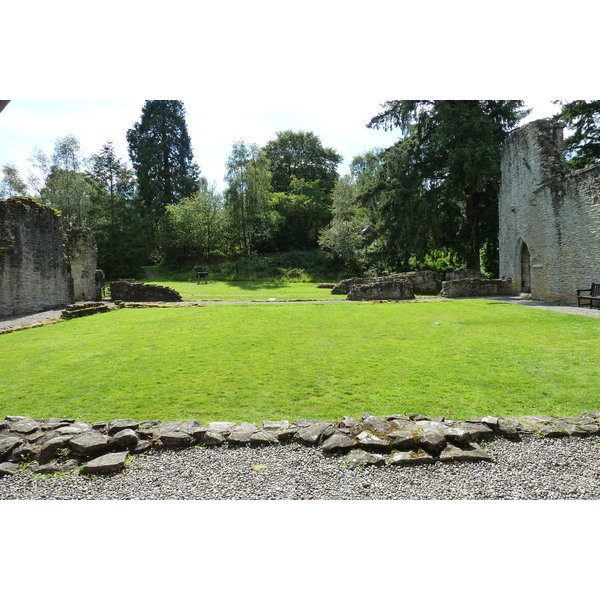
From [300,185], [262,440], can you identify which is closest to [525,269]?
[262,440]

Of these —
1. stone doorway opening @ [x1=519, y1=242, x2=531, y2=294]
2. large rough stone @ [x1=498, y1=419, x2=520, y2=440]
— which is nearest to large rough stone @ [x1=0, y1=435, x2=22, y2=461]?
large rough stone @ [x1=498, y1=419, x2=520, y2=440]

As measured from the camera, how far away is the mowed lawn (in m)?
4.55

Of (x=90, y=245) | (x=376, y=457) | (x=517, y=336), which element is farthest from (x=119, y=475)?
(x=90, y=245)

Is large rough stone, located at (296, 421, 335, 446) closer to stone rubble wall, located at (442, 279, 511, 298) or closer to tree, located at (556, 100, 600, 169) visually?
stone rubble wall, located at (442, 279, 511, 298)

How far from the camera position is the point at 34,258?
1445cm

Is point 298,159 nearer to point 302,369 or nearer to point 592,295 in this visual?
point 592,295

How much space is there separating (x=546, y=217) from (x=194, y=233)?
26.9 metres

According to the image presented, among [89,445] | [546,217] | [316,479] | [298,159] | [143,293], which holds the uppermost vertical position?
[298,159]

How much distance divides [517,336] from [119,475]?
7.39m

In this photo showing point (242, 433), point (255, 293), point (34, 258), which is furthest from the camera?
point (255, 293)

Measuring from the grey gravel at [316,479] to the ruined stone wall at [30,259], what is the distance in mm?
12476

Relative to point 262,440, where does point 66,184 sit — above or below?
above

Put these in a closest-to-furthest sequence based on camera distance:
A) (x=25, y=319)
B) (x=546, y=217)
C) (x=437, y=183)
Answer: (x=25, y=319), (x=546, y=217), (x=437, y=183)

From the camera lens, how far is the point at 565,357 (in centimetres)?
614
